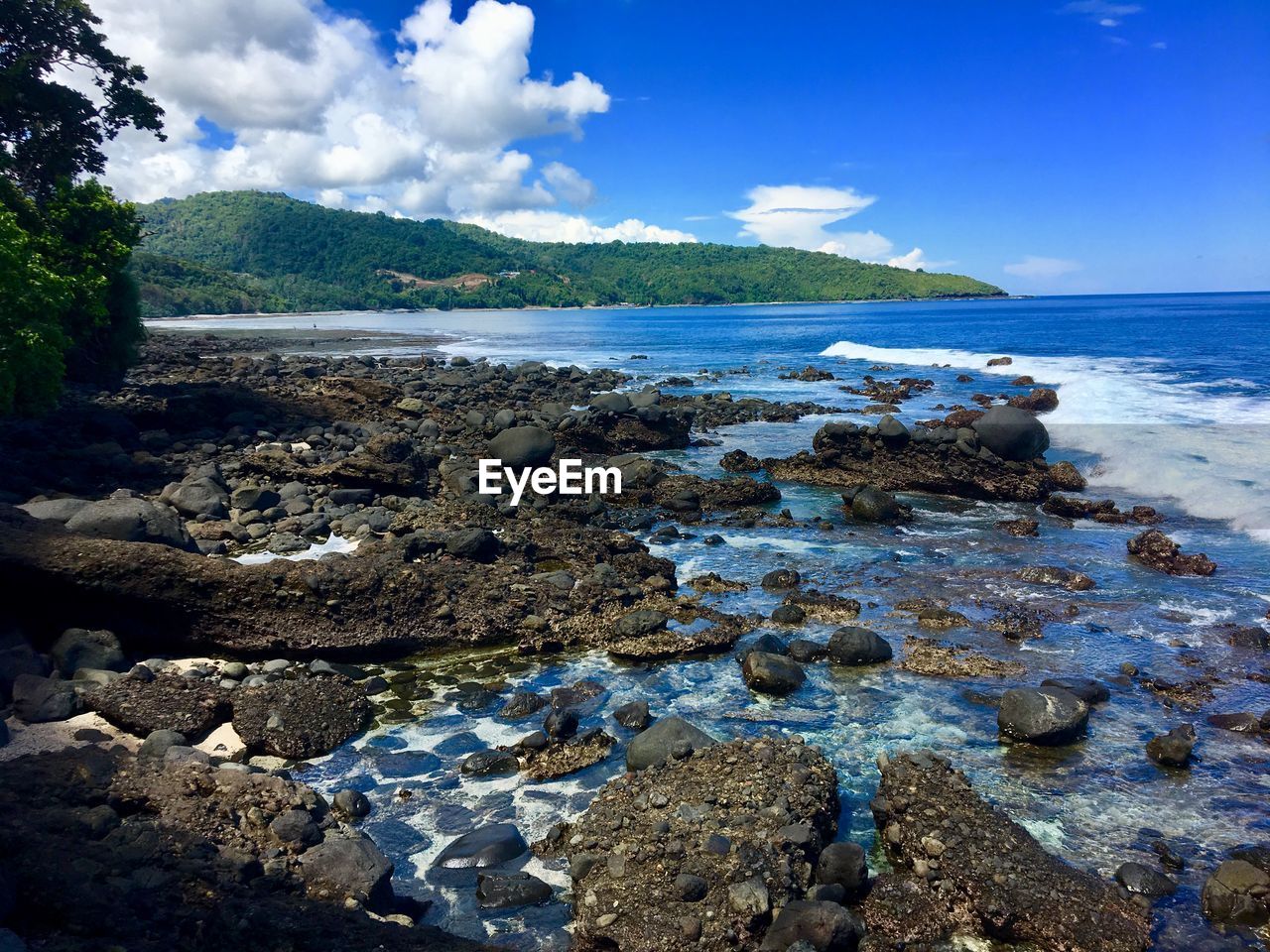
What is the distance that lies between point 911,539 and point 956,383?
36.0 m

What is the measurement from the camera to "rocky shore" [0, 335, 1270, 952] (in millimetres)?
6402

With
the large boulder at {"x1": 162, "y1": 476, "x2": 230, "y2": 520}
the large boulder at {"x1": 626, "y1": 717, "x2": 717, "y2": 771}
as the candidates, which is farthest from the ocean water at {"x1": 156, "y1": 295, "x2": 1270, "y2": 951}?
the large boulder at {"x1": 162, "y1": 476, "x2": 230, "y2": 520}

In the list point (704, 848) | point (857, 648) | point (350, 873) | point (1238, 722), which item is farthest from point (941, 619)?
point (350, 873)

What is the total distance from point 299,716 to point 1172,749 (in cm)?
1037

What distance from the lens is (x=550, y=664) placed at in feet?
39.3

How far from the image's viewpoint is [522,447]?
22.7m

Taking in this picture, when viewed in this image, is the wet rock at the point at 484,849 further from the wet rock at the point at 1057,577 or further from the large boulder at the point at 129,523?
the wet rock at the point at 1057,577

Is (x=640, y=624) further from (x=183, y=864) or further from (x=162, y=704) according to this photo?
(x=183, y=864)

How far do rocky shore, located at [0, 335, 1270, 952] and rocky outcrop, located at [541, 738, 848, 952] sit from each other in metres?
0.03

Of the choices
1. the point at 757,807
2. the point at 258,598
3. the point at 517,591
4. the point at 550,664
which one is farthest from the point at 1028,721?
the point at 258,598

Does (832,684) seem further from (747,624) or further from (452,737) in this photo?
(452,737)

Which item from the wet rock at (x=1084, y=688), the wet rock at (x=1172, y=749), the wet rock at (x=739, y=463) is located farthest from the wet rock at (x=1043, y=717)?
the wet rock at (x=739, y=463)

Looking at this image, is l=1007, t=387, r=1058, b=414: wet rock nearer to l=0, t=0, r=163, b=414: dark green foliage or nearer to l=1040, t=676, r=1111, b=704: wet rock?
l=1040, t=676, r=1111, b=704: wet rock

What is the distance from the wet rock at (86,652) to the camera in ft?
33.1
